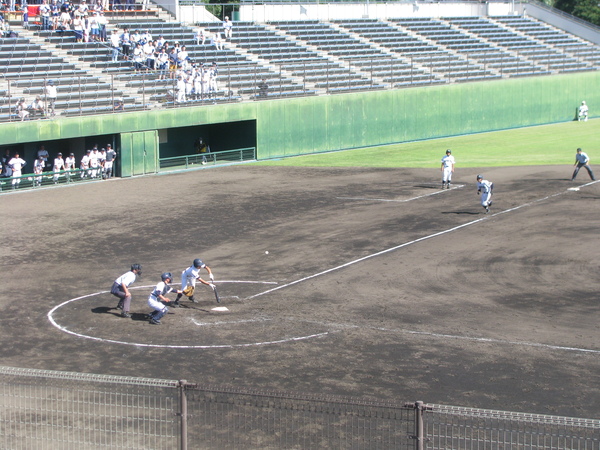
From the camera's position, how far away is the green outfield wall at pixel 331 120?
1619 inches

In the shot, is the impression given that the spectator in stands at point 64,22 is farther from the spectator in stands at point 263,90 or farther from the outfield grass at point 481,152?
the outfield grass at point 481,152

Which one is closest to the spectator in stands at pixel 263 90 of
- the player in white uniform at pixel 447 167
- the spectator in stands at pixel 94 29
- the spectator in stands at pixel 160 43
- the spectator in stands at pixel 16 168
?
the spectator in stands at pixel 160 43

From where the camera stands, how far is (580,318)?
19.2 metres

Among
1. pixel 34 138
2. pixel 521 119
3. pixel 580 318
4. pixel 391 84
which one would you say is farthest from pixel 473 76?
pixel 580 318

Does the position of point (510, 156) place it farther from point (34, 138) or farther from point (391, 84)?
point (34, 138)

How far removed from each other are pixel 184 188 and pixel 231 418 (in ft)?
82.1

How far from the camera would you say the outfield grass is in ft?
146

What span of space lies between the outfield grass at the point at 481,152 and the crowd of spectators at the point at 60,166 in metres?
8.61

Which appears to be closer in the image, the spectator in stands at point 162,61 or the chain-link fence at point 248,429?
the chain-link fence at point 248,429

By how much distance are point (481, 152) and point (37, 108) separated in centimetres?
2354

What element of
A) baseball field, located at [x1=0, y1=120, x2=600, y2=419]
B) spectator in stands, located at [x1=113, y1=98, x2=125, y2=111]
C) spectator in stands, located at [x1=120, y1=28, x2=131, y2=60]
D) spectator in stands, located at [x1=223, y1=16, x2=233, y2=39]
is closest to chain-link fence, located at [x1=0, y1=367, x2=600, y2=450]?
baseball field, located at [x1=0, y1=120, x2=600, y2=419]

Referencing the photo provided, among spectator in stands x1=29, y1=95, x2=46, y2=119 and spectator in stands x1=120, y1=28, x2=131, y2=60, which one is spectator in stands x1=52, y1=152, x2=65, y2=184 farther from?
spectator in stands x1=120, y1=28, x2=131, y2=60

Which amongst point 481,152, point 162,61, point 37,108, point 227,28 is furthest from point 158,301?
point 227,28

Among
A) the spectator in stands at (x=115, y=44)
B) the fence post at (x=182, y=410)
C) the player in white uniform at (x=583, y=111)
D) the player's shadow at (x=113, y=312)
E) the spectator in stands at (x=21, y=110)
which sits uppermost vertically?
the spectator in stands at (x=115, y=44)
